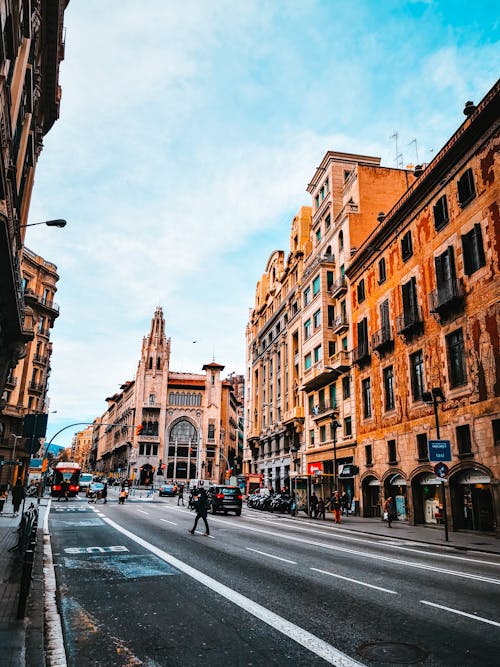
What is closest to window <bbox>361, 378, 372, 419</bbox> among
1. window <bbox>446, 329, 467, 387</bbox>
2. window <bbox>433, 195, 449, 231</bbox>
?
window <bbox>446, 329, 467, 387</bbox>

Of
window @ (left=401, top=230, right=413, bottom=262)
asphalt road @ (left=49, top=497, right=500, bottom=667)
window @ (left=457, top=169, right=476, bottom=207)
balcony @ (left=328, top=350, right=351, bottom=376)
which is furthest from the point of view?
balcony @ (left=328, top=350, right=351, bottom=376)

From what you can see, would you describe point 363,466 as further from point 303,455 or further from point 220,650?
point 220,650

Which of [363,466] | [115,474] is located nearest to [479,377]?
[363,466]

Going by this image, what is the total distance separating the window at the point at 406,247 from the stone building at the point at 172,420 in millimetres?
77413

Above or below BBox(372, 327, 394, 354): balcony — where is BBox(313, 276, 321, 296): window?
above

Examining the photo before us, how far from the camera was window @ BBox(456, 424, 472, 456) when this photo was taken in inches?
883

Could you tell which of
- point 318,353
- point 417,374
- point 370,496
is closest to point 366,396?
point 370,496

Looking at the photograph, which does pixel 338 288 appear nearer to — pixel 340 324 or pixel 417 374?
pixel 340 324

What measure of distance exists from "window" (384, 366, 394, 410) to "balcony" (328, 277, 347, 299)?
9.84 meters

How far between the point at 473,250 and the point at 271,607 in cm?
2000

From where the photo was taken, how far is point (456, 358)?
23.7m

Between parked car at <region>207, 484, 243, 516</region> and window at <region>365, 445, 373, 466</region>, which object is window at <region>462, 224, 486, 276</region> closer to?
window at <region>365, 445, 373, 466</region>

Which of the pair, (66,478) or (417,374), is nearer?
(417,374)

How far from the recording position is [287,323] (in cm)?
5794
